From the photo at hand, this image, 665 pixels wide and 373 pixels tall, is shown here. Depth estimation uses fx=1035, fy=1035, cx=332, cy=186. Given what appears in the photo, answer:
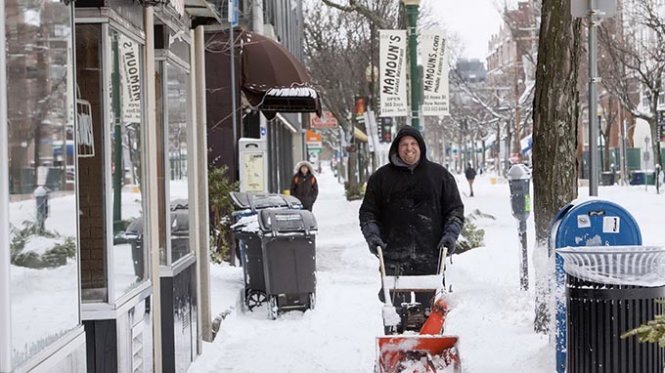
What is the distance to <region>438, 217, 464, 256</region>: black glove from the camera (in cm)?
710

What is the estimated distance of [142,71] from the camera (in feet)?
22.2

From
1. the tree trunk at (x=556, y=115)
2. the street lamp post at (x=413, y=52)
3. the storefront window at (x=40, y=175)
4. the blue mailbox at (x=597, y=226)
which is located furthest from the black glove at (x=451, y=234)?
the street lamp post at (x=413, y=52)


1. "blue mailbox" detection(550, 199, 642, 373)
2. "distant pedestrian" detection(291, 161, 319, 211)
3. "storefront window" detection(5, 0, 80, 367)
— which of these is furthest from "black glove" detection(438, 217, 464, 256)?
"distant pedestrian" detection(291, 161, 319, 211)

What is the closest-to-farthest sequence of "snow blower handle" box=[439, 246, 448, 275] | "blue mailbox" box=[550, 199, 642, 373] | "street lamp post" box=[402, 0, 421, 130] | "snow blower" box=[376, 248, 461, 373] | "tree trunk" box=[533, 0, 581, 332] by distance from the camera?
"snow blower" box=[376, 248, 461, 373] < "blue mailbox" box=[550, 199, 642, 373] < "snow blower handle" box=[439, 246, 448, 275] < "tree trunk" box=[533, 0, 581, 332] < "street lamp post" box=[402, 0, 421, 130]

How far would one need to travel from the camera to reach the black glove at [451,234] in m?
7.10

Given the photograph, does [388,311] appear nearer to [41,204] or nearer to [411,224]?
[411,224]

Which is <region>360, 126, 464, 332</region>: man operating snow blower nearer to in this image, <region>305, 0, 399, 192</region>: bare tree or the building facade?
the building facade

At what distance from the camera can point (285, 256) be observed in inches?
432

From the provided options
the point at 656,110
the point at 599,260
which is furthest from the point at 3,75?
the point at 656,110

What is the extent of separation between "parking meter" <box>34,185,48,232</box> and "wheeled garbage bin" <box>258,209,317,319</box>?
259 inches

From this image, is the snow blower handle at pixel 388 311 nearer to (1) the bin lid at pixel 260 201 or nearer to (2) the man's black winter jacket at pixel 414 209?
(2) the man's black winter jacket at pixel 414 209

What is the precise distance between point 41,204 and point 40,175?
13 centimetres

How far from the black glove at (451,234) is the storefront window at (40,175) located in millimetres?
3070

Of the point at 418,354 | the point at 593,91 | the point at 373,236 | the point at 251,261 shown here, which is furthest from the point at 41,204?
the point at 251,261
